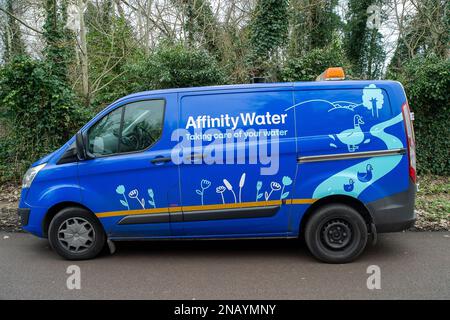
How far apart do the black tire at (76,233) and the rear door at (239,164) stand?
1171mm

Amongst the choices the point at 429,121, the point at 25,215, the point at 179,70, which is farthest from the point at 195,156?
the point at 429,121

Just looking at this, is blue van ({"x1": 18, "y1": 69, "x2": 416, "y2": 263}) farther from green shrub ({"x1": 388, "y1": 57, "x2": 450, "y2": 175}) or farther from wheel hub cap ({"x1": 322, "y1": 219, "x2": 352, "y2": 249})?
green shrub ({"x1": 388, "y1": 57, "x2": 450, "y2": 175})

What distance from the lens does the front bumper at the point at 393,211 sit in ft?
15.9

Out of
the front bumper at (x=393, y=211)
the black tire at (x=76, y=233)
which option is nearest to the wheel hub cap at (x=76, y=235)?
the black tire at (x=76, y=233)

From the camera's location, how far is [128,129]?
16.8 feet

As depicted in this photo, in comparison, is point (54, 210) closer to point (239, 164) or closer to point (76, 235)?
point (76, 235)

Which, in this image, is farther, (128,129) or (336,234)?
(128,129)

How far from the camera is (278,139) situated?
16.0ft

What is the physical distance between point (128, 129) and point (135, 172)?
56 cm

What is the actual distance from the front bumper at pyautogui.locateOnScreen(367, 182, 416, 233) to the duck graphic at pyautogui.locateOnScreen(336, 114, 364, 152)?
0.72 metres

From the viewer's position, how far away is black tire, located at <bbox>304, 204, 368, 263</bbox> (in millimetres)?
4852

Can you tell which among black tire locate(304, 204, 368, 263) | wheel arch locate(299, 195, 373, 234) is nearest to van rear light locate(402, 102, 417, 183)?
wheel arch locate(299, 195, 373, 234)

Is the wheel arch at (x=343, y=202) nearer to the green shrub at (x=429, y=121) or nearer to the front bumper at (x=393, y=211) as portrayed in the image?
the front bumper at (x=393, y=211)
